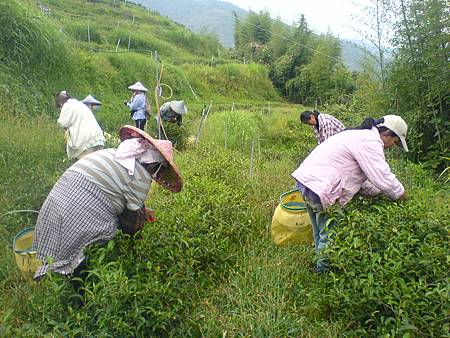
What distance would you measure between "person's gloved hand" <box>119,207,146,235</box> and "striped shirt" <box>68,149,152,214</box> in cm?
4

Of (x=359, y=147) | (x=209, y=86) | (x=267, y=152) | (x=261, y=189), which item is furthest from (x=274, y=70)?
(x=359, y=147)

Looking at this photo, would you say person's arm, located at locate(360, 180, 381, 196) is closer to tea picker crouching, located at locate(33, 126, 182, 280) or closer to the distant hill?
tea picker crouching, located at locate(33, 126, 182, 280)

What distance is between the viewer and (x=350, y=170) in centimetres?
290

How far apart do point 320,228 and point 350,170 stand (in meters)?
0.47

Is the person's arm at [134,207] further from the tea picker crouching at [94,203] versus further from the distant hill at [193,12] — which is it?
the distant hill at [193,12]

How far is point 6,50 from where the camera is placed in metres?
7.41

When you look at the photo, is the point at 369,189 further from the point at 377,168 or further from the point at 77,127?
the point at 77,127

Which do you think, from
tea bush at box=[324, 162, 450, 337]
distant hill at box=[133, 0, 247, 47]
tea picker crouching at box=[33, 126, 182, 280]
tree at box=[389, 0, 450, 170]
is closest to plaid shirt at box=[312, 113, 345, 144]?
tree at box=[389, 0, 450, 170]

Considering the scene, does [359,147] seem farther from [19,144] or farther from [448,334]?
[19,144]

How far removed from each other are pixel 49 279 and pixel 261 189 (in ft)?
8.77

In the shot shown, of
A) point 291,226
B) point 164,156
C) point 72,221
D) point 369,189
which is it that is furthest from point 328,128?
point 72,221

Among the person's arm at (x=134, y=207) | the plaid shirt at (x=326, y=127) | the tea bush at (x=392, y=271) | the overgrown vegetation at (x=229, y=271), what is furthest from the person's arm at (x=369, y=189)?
the plaid shirt at (x=326, y=127)

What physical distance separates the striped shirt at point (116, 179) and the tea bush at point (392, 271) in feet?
4.06

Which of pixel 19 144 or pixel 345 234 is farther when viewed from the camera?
pixel 19 144
